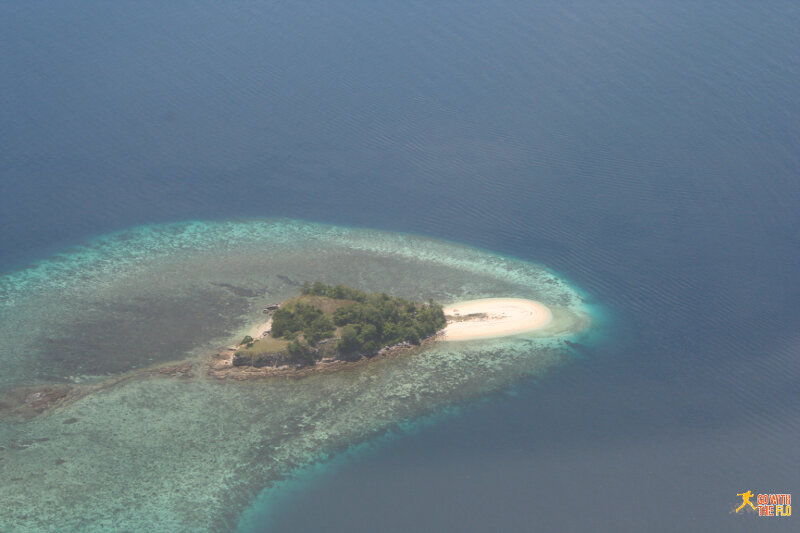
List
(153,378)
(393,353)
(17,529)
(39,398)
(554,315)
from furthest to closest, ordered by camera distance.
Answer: (554,315)
(393,353)
(153,378)
(39,398)
(17,529)

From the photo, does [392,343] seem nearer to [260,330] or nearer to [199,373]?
[260,330]

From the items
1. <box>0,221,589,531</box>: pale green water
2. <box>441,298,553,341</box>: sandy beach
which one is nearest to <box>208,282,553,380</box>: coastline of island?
<box>441,298,553,341</box>: sandy beach

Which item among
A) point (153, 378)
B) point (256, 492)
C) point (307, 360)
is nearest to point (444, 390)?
point (307, 360)

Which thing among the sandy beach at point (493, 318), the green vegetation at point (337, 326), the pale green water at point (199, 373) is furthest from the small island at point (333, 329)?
the pale green water at point (199, 373)

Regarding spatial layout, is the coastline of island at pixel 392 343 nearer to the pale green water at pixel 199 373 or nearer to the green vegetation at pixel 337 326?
the green vegetation at pixel 337 326

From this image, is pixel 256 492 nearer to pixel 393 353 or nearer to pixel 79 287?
pixel 393 353
